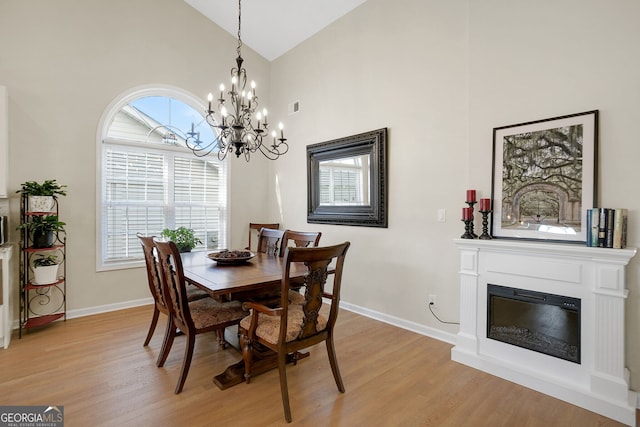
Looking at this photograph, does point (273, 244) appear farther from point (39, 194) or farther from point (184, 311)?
point (39, 194)

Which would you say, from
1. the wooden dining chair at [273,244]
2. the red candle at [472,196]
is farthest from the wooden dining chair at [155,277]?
the red candle at [472,196]

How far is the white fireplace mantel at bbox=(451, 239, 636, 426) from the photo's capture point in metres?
2.00

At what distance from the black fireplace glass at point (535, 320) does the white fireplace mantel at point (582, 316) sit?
0.04 meters

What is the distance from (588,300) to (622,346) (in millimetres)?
301

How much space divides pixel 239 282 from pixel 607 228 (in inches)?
95.3

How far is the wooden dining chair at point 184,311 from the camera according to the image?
210 cm

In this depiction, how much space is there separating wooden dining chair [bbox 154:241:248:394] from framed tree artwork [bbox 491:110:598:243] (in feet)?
7.45

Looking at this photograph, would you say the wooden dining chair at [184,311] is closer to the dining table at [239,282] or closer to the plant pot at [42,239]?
the dining table at [239,282]

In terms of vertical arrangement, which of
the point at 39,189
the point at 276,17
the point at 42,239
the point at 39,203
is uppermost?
the point at 276,17

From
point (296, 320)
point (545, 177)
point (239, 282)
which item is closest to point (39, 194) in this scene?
point (239, 282)

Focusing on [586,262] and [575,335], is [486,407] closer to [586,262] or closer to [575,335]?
[575,335]

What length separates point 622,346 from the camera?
198 cm

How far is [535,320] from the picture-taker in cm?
236

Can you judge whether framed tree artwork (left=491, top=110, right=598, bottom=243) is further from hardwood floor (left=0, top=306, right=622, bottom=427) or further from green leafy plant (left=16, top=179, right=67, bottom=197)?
green leafy plant (left=16, top=179, right=67, bottom=197)
